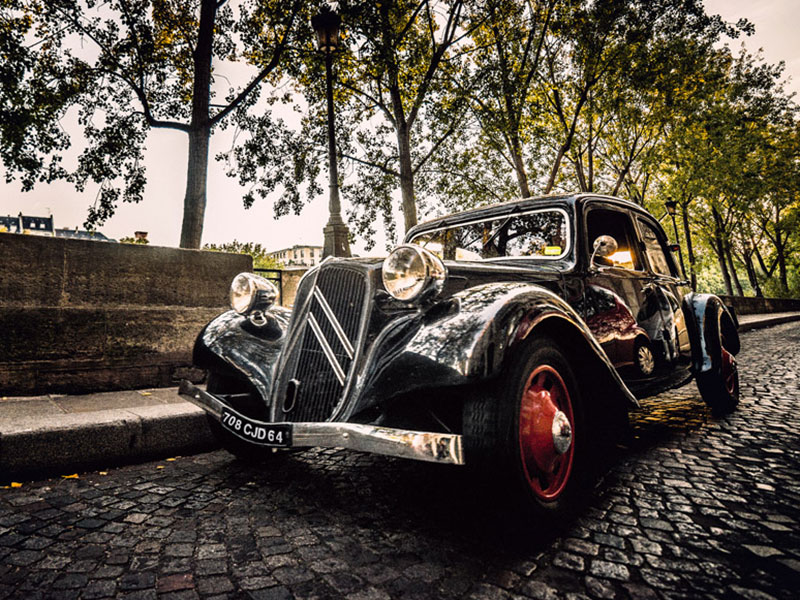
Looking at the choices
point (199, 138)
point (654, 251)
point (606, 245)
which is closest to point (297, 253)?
point (199, 138)

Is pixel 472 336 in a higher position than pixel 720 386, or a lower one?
higher

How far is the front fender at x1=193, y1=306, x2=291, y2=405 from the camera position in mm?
2516

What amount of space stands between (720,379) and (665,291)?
2.59 feet

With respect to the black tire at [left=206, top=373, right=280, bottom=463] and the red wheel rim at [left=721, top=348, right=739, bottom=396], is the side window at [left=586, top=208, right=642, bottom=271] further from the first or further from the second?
A: the black tire at [left=206, top=373, right=280, bottom=463]

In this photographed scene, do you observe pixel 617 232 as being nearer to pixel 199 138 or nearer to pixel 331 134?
pixel 331 134

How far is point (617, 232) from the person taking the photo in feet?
11.5

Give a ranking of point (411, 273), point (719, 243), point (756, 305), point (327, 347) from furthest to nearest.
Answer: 1. point (719, 243)
2. point (756, 305)
3. point (327, 347)
4. point (411, 273)

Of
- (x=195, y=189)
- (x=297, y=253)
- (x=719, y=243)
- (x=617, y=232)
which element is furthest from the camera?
(x=297, y=253)

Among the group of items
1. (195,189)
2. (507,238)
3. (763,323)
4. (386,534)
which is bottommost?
(386,534)

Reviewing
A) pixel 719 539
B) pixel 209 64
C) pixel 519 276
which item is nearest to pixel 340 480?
pixel 519 276

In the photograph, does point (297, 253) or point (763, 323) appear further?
point (297, 253)

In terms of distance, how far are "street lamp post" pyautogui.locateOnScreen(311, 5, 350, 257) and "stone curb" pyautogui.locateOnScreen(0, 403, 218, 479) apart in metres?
6.32

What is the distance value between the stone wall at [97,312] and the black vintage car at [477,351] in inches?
73.8

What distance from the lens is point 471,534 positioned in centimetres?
184
